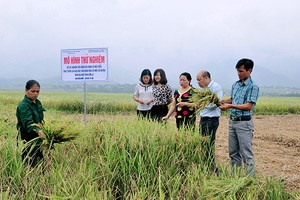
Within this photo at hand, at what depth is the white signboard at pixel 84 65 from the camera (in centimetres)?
746

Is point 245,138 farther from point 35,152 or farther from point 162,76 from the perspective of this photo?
point 35,152

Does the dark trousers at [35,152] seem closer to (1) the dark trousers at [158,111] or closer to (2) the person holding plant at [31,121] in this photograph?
(2) the person holding plant at [31,121]

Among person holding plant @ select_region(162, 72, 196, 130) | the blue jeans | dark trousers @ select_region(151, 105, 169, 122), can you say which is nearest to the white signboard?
dark trousers @ select_region(151, 105, 169, 122)

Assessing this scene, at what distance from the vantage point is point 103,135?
4.10 meters

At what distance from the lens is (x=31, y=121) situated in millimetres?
3619

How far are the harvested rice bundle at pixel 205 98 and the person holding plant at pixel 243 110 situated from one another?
12cm

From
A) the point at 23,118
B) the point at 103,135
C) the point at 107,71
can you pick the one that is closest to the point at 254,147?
the point at 107,71

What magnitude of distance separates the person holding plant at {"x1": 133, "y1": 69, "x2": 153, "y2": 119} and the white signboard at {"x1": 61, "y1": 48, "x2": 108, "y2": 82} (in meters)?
2.09

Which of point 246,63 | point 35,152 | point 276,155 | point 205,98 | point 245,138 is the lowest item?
point 276,155

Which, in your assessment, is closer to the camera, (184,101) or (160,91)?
(184,101)

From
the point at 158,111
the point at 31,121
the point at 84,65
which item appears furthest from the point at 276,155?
the point at 31,121

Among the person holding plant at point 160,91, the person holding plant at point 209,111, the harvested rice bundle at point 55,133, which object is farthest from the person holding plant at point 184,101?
the harvested rice bundle at point 55,133

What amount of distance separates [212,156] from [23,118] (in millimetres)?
2359

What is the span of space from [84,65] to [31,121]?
13.4 feet
